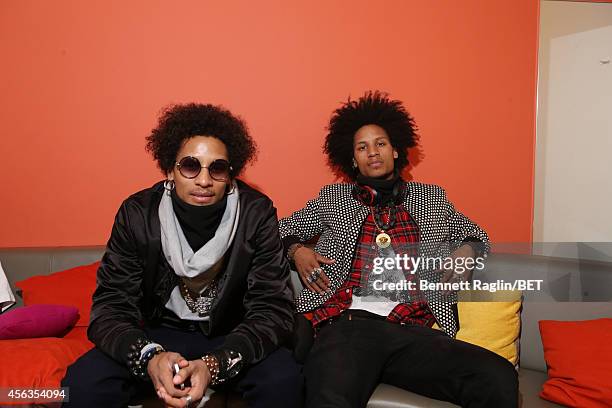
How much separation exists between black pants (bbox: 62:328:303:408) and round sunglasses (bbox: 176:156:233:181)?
61 centimetres

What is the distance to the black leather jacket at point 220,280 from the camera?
76.4 inches

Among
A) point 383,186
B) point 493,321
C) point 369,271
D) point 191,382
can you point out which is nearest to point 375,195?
point 383,186

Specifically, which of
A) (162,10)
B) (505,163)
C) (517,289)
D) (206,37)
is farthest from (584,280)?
(162,10)

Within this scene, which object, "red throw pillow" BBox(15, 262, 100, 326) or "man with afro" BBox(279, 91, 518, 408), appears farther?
"red throw pillow" BBox(15, 262, 100, 326)

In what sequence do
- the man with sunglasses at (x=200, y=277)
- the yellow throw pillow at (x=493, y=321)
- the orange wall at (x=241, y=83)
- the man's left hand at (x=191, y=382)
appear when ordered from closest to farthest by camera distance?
1. the man's left hand at (x=191, y=382)
2. the man with sunglasses at (x=200, y=277)
3. the yellow throw pillow at (x=493, y=321)
4. the orange wall at (x=241, y=83)

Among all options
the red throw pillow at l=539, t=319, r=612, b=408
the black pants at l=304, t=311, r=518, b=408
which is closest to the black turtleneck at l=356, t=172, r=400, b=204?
the black pants at l=304, t=311, r=518, b=408

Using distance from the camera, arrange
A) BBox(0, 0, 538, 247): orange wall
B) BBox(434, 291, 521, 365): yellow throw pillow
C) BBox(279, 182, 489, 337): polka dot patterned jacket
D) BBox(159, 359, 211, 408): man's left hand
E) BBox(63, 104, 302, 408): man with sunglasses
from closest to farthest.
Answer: BBox(159, 359, 211, 408): man's left hand
BBox(63, 104, 302, 408): man with sunglasses
BBox(434, 291, 521, 365): yellow throw pillow
BBox(279, 182, 489, 337): polka dot patterned jacket
BBox(0, 0, 538, 247): orange wall

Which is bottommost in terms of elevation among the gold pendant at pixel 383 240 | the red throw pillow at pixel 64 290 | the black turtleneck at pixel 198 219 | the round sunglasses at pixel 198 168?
the red throw pillow at pixel 64 290

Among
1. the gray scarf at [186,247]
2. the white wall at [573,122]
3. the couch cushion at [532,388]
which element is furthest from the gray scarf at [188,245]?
the white wall at [573,122]

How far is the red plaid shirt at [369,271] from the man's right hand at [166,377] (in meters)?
0.82

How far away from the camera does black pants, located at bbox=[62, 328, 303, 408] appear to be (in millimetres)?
1715

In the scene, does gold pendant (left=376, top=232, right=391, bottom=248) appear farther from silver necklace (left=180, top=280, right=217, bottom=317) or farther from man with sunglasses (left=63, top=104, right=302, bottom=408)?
silver necklace (left=180, top=280, right=217, bottom=317)

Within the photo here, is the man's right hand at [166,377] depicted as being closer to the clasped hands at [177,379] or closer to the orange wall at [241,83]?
the clasped hands at [177,379]

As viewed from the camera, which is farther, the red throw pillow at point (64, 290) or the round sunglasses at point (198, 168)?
the red throw pillow at point (64, 290)
